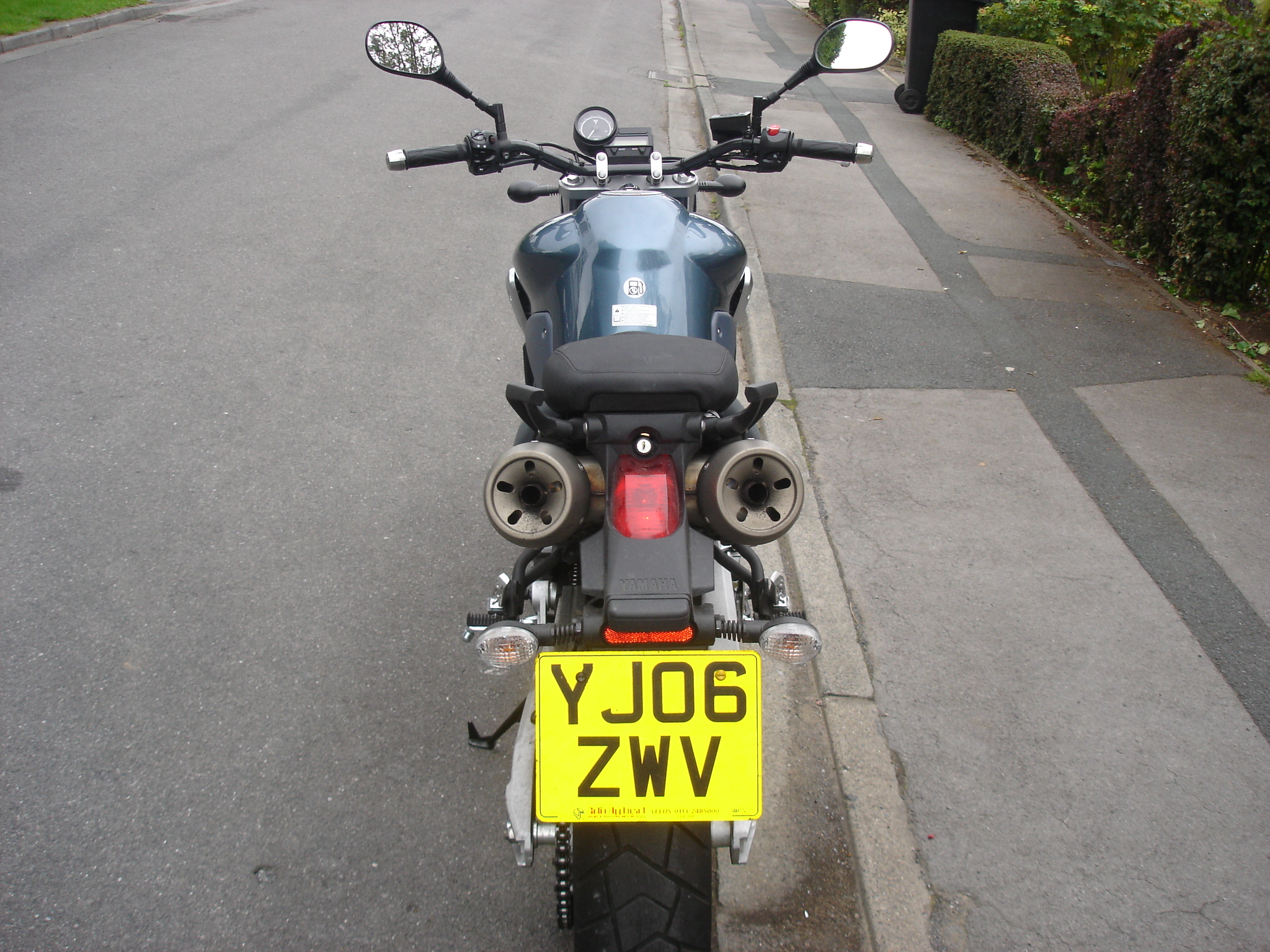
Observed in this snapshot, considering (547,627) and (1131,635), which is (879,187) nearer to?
(1131,635)

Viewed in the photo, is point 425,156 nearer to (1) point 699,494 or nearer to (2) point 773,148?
(2) point 773,148

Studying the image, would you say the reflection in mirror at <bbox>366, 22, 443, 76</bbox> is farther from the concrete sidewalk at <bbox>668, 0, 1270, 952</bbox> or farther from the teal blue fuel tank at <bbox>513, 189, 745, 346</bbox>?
the concrete sidewalk at <bbox>668, 0, 1270, 952</bbox>

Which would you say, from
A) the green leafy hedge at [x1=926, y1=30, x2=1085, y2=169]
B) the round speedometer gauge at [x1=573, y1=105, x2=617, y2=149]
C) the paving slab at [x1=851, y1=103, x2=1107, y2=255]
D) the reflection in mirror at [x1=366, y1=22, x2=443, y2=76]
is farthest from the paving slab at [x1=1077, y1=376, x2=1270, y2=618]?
the green leafy hedge at [x1=926, y1=30, x2=1085, y2=169]

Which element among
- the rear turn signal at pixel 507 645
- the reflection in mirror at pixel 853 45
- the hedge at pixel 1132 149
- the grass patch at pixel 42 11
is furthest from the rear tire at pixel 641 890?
the grass patch at pixel 42 11

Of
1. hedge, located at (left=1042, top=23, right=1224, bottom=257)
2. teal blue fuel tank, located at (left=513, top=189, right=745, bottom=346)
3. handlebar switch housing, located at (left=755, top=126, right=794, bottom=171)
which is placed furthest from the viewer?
hedge, located at (left=1042, top=23, right=1224, bottom=257)

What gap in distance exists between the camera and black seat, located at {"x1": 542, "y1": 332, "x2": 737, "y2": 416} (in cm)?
173

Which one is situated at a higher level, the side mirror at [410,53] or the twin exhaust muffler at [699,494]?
the side mirror at [410,53]

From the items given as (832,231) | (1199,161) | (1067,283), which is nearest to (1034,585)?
(1067,283)

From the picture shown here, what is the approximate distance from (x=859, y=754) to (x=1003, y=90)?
8922mm

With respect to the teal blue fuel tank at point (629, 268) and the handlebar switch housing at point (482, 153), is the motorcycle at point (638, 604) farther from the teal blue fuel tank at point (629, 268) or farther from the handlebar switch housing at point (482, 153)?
the handlebar switch housing at point (482, 153)

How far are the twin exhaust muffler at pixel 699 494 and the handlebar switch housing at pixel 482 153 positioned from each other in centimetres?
160

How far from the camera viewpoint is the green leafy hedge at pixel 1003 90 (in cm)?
877

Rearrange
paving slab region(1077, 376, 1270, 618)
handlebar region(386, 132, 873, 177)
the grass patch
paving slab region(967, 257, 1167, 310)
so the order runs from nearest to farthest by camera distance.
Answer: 1. handlebar region(386, 132, 873, 177)
2. paving slab region(1077, 376, 1270, 618)
3. paving slab region(967, 257, 1167, 310)
4. the grass patch

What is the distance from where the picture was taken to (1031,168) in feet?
29.7
